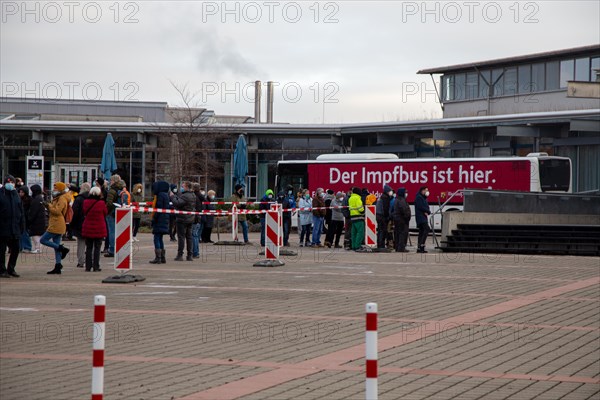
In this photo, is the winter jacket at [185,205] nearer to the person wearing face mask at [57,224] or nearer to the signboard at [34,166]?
the person wearing face mask at [57,224]

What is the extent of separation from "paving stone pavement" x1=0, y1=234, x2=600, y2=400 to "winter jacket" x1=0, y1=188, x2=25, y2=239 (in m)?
0.89

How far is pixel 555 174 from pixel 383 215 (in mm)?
15872

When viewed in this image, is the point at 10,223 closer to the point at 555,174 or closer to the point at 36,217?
the point at 36,217

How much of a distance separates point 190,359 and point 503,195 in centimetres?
2368

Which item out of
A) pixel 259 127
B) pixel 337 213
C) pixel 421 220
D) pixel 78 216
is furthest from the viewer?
pixel 259 127

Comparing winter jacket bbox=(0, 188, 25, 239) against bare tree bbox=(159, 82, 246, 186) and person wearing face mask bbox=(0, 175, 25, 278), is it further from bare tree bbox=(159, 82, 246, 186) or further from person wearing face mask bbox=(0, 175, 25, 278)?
bare tree bbox=(159, 82, 246, 186)

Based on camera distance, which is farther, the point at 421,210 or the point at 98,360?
the point at 421,210

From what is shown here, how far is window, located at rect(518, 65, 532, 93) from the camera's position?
57.0 metres

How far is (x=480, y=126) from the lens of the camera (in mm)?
50219

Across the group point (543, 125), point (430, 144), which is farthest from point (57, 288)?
point (430, 144)

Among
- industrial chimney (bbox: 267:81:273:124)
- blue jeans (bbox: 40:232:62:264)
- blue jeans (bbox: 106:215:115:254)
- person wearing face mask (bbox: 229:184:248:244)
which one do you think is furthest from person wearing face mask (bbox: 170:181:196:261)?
industrial chimney (bbox: 267:81:273:124)

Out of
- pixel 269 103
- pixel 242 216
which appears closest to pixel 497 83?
pixel 269 103

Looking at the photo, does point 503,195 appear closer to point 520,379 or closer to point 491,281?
point 491,281

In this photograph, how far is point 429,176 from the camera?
4466cm
